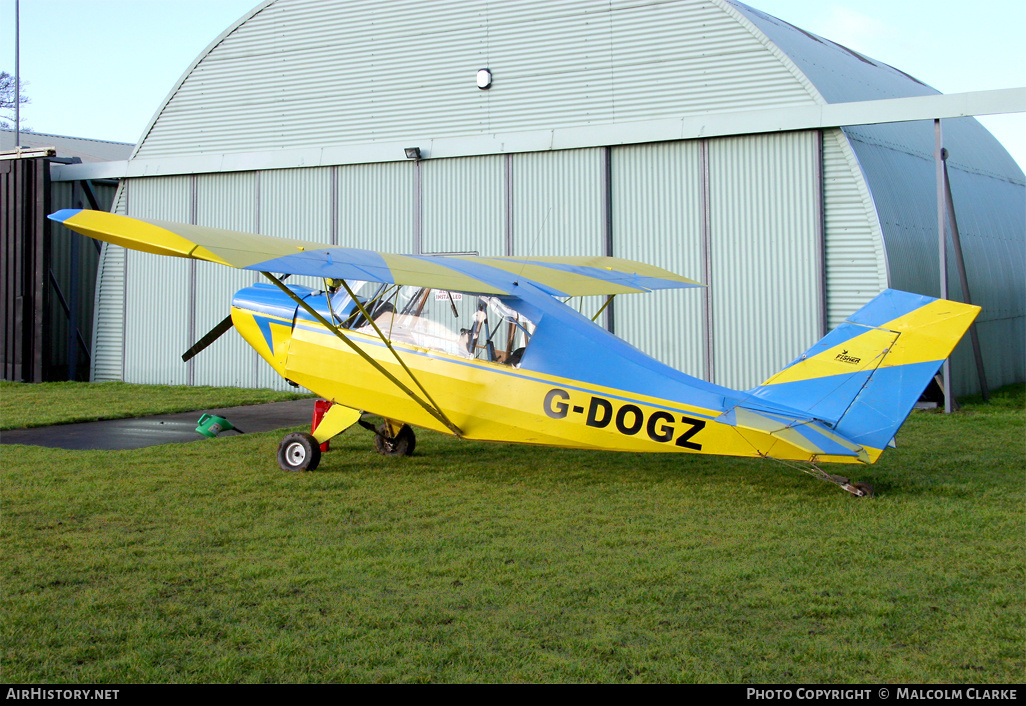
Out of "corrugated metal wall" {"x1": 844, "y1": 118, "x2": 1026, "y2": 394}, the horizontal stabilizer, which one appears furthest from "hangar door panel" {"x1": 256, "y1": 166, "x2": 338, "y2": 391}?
the horizontal stabilizer

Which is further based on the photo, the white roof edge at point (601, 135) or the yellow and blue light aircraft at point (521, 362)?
the white roof edge at point (601, 135)

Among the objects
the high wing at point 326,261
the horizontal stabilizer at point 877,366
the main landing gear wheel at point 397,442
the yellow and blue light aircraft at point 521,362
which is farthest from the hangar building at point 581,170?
the horizontal stabilizer at point 877,366

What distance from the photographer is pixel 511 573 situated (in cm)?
539

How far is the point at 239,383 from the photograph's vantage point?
17.5 m

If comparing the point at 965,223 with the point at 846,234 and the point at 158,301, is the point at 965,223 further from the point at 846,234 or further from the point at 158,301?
the point at 158,301

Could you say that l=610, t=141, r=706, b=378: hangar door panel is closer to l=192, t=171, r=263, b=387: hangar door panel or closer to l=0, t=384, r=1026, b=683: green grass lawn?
l=0, t=384, r=1026, b=683: green grass lawn

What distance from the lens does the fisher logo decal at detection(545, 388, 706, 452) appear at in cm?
731

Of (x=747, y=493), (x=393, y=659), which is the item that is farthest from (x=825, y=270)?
(x=393, y=659)

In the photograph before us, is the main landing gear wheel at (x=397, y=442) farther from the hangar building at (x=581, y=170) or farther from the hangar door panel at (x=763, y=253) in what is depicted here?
the hangar door panel at (x=763, y=253)

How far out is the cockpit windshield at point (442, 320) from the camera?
830 cm

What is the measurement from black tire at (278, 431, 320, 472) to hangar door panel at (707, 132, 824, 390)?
7263 mm

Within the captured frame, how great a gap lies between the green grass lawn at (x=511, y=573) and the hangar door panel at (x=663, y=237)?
525 cm
